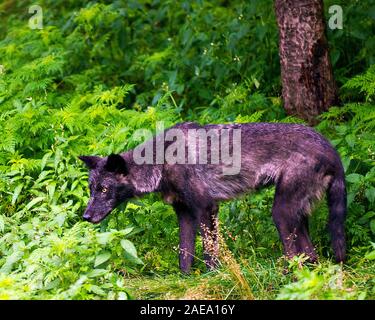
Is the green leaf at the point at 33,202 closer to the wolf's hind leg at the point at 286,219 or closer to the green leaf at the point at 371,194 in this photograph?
the wolf's hind leg at the point at 286,219

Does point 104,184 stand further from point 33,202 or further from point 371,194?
point 371,194

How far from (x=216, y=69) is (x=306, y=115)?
1604 mm

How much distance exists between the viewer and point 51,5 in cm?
1342

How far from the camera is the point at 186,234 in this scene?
807 cm

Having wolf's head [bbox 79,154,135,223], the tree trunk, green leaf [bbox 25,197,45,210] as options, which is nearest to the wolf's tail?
wolf's head [bbox 79,154,135,223]

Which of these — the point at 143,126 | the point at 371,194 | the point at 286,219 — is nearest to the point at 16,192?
the point at 143,126

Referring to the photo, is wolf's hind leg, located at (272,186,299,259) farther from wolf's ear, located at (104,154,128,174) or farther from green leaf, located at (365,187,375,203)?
wolf's ear, located at (104,154,128,174)

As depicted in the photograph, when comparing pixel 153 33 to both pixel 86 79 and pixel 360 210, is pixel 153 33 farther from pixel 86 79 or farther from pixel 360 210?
pixel 360 210

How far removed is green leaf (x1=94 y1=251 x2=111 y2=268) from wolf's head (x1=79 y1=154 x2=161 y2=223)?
113cm

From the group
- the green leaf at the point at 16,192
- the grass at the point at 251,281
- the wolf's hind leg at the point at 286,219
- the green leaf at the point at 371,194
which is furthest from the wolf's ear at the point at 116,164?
the green leaf at the point at 371,194

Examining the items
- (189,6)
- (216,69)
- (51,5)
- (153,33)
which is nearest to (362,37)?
(216,69)

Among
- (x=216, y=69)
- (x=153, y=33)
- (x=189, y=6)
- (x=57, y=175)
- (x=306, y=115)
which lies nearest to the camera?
(x=57, y=175)

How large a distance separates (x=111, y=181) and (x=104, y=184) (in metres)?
0.08

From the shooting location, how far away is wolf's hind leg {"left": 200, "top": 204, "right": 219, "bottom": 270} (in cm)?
748
